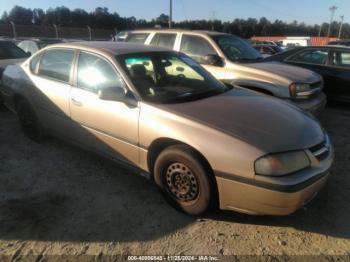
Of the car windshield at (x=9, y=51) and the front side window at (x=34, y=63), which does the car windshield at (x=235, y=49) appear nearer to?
the front side window at (x=34, y=63)

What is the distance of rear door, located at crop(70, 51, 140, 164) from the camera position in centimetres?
367

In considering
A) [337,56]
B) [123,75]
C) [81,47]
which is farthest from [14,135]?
[337,56]

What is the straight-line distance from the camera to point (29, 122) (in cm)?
529

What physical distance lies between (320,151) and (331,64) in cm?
521

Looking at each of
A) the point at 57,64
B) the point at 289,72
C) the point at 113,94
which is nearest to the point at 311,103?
the point at 289,72

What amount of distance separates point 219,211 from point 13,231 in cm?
194

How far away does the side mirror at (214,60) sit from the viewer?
245 inches

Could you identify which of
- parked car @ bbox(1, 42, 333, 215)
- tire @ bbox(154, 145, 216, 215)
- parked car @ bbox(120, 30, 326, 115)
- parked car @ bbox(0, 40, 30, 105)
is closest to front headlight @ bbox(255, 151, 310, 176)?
parked car @ bbox(1, 42, 333, 215)

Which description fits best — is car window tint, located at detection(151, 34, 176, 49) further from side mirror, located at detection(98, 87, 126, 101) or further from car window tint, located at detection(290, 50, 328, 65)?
side mirror, located at detection(98, 87, 126, 101)

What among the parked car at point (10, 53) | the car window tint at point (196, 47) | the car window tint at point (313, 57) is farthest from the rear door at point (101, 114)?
the car window tint at point (313, 57)

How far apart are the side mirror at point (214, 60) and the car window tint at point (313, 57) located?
8.96 ft

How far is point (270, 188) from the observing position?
281 centimetres

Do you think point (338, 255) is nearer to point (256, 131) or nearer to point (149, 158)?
point (256, 131)

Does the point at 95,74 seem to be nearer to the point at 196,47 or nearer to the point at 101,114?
the point at 101,114
